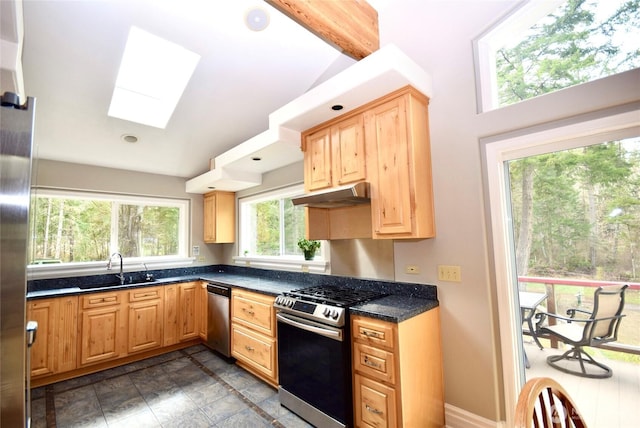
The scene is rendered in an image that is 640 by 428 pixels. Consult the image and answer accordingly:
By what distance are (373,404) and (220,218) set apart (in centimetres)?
346

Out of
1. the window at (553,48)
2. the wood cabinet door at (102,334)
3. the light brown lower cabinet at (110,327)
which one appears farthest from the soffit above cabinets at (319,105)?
the wood cabinet door at (102,334)

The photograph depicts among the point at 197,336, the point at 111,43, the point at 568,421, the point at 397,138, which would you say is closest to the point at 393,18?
the point at 397,138

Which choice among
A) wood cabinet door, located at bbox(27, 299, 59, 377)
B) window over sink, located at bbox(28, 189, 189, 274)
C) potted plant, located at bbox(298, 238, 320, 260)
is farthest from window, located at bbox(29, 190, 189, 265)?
potted plant, located at bbox(298, 238, 320, 260)

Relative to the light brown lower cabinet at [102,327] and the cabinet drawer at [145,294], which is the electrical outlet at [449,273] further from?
the light brown lower cabinet at [102,327]

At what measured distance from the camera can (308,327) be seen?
2188 millimetres

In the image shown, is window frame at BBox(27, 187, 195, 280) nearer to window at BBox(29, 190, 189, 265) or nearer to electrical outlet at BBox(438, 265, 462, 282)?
window at BBox(29, 190, 189, 265)

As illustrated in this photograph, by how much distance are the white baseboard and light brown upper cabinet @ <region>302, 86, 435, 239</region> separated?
1.27 m

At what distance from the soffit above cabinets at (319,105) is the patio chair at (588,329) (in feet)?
5.76

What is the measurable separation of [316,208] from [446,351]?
1.67 metres

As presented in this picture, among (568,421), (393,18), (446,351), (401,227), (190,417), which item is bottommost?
(190,417)

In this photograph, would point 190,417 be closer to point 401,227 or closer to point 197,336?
point 197,336

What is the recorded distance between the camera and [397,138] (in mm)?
2180

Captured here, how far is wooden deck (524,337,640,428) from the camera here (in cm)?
157

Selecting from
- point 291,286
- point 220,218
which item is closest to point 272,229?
point 220,218
